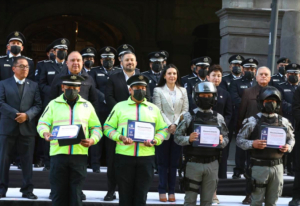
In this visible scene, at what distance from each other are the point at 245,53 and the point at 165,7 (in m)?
6.38

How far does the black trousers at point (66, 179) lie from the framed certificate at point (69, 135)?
0.28 metres

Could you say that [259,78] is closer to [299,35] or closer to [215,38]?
[299,35]

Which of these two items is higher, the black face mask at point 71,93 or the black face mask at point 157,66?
the black face mask at point 157,66

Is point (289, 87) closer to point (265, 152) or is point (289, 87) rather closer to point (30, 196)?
point (265, 152)

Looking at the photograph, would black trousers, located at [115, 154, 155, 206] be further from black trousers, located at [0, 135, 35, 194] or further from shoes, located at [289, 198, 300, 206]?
shoes, located at [289, 198, 300, 206]

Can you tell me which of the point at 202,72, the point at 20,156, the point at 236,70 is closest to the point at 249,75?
the point at 236,70

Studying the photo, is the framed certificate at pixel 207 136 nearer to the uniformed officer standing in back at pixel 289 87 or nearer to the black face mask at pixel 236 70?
the uniformed officer standing in back at pixel 289 87

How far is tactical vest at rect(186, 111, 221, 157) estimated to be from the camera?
8.20m

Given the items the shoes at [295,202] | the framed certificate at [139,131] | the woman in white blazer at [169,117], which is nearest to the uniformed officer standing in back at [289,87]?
the shoes at [295,202]

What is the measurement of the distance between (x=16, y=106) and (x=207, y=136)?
314 cm

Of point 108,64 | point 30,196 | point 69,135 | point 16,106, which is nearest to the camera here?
point 69,135

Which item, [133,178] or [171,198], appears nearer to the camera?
[133,178]

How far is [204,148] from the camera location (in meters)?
8.22

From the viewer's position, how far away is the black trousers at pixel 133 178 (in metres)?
8.27
